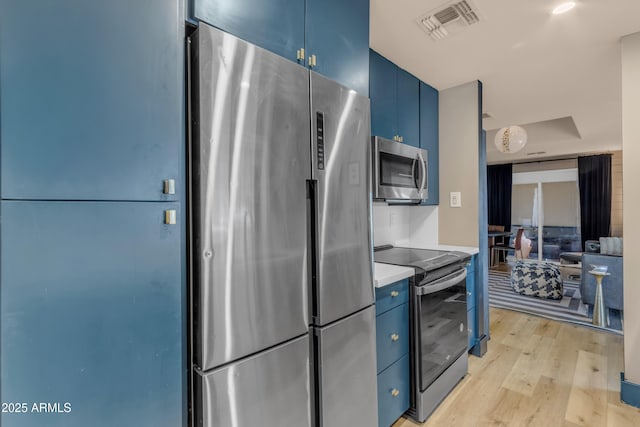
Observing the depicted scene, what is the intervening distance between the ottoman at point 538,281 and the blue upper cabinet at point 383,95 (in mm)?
3705

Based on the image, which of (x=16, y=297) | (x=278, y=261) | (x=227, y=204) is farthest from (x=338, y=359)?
(x=16, y=297)

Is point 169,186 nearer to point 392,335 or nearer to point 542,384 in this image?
point 392,335

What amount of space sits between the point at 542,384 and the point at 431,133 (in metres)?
2.24

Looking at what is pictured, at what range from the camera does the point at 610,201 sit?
6.43 m

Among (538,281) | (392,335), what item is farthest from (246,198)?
(538,281)

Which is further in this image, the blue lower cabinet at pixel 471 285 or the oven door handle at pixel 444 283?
the blue lower cabinet at pixel 471 285

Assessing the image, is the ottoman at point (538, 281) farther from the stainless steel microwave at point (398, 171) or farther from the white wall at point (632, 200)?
the stainless steel microwave at point (398, 171)

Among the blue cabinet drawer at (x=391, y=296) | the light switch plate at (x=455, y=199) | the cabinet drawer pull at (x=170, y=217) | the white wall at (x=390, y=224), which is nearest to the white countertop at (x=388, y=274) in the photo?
the blue cabinet drawer at (x=391, y=296)

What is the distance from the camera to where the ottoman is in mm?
4348

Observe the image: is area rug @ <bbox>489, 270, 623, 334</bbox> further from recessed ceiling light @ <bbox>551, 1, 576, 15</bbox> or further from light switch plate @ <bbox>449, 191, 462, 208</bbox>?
recessed ceiling light @ <bbox>551, 1, 576, 15</bbox>

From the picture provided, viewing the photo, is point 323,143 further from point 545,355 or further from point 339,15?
point 545,355

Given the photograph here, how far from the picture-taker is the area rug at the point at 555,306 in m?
3.56

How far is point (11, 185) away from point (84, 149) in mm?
158

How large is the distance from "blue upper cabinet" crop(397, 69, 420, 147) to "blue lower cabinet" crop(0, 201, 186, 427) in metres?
2.05
